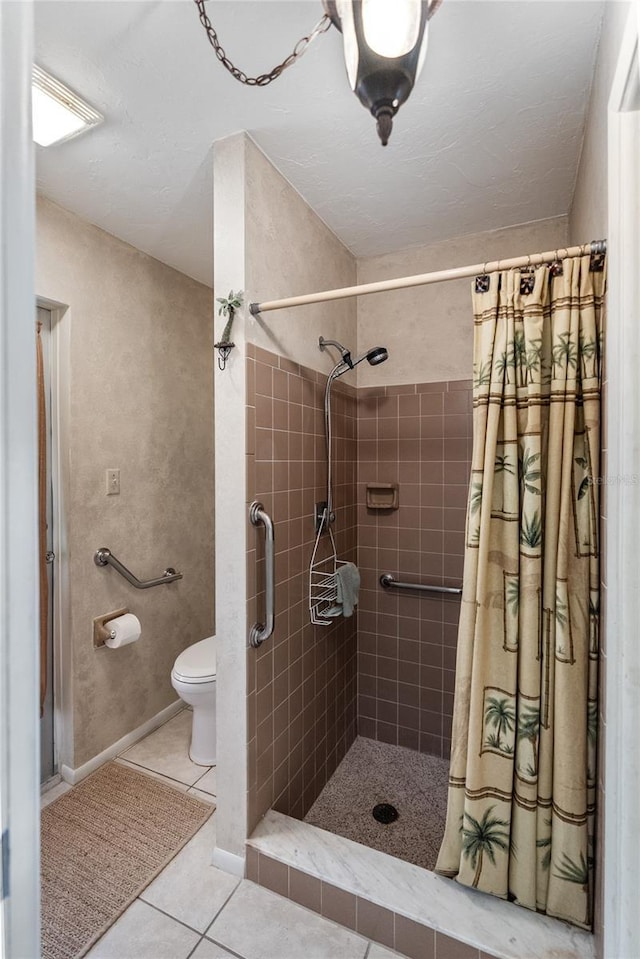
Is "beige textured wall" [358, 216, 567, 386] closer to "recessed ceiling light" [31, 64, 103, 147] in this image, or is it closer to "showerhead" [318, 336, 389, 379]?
"showerhead" [318, 336, 389, 379]

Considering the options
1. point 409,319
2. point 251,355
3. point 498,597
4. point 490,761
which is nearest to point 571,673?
point 498,597

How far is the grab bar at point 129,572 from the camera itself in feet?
6.72

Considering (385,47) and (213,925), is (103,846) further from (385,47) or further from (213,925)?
(385,47)

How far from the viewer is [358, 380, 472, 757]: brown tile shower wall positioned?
2154mm

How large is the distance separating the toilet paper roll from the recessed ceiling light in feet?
6.11

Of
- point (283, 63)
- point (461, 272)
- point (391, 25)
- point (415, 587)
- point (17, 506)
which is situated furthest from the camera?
point (415, 587)

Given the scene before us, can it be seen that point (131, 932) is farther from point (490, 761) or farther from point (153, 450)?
point (153, 450)

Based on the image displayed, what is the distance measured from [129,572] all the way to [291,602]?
37.2 inches

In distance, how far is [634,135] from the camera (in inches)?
34.3

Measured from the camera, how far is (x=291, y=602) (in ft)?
5.65

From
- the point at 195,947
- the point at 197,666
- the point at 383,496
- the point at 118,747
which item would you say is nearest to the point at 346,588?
the point at 383,496

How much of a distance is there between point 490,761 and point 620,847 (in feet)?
1.48

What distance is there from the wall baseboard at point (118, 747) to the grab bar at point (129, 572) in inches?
28.8

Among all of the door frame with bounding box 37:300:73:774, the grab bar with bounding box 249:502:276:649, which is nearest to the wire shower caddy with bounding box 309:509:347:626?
the grab bar with bounding box 249:502:276:649
